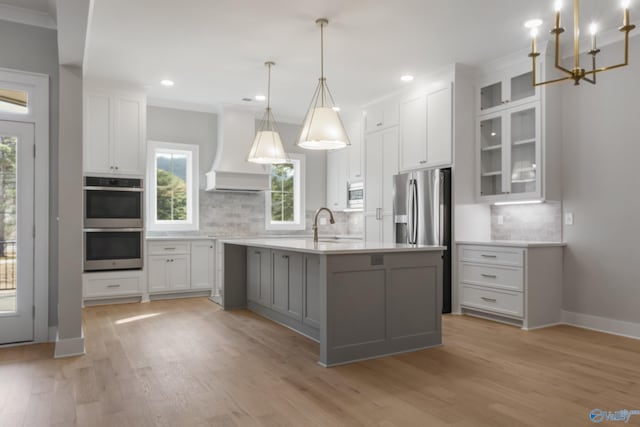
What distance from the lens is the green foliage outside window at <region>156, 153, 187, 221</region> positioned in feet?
21.2

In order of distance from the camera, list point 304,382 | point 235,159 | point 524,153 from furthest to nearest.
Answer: point 235,159, point 524,153, point 304,382

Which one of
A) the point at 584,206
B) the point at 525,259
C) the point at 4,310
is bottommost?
the point at 4,310

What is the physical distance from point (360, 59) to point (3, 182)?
11.9 ft

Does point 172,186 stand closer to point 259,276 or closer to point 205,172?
point 205,172

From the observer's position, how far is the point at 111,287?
18.2ft

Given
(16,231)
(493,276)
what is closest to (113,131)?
(16,231)

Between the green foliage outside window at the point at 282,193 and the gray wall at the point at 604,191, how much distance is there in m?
4.27

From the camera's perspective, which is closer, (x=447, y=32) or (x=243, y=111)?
(x=447, y=32)

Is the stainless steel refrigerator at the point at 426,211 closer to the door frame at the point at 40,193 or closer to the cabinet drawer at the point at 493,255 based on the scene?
the cabinet drawer at the point at 493,255

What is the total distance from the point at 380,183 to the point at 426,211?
1.10 m

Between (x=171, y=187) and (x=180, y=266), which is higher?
(x=171, y=187)

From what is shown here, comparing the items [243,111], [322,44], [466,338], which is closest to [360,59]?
[322,44]

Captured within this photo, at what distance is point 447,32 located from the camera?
414 cm

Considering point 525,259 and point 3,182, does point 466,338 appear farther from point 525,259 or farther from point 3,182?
point 3,182
